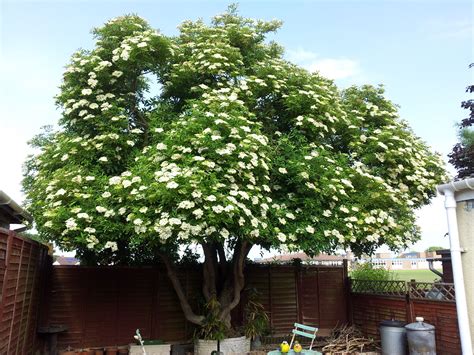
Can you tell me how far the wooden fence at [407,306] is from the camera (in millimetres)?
8562

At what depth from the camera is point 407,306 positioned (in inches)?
387

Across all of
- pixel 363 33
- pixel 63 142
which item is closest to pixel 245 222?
pixel 63 142

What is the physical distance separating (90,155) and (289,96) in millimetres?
4668

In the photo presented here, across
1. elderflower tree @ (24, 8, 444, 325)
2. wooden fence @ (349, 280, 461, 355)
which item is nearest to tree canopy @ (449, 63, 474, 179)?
elderflower tree @ (24, 8, 444, 325)

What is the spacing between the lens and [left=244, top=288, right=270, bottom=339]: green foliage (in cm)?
1040

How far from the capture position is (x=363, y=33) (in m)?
9.77

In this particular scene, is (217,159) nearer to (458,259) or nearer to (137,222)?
(137,222)

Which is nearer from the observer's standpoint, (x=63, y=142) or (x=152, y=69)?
(x=63, y=142)

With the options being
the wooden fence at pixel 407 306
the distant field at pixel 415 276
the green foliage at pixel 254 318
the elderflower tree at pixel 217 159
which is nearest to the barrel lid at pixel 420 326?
the wooden fence at pixel 407 306

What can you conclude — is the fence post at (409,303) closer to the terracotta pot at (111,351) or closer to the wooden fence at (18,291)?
the terracotta pot at (111,351)

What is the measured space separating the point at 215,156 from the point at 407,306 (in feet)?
19.3

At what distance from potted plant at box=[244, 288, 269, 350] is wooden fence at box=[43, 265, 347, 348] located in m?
0.48

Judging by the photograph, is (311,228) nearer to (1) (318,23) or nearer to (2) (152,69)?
(1) (318,23)

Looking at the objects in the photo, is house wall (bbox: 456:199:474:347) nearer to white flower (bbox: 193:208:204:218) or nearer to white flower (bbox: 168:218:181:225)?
white flower (bbox: 193:208:204:218)
